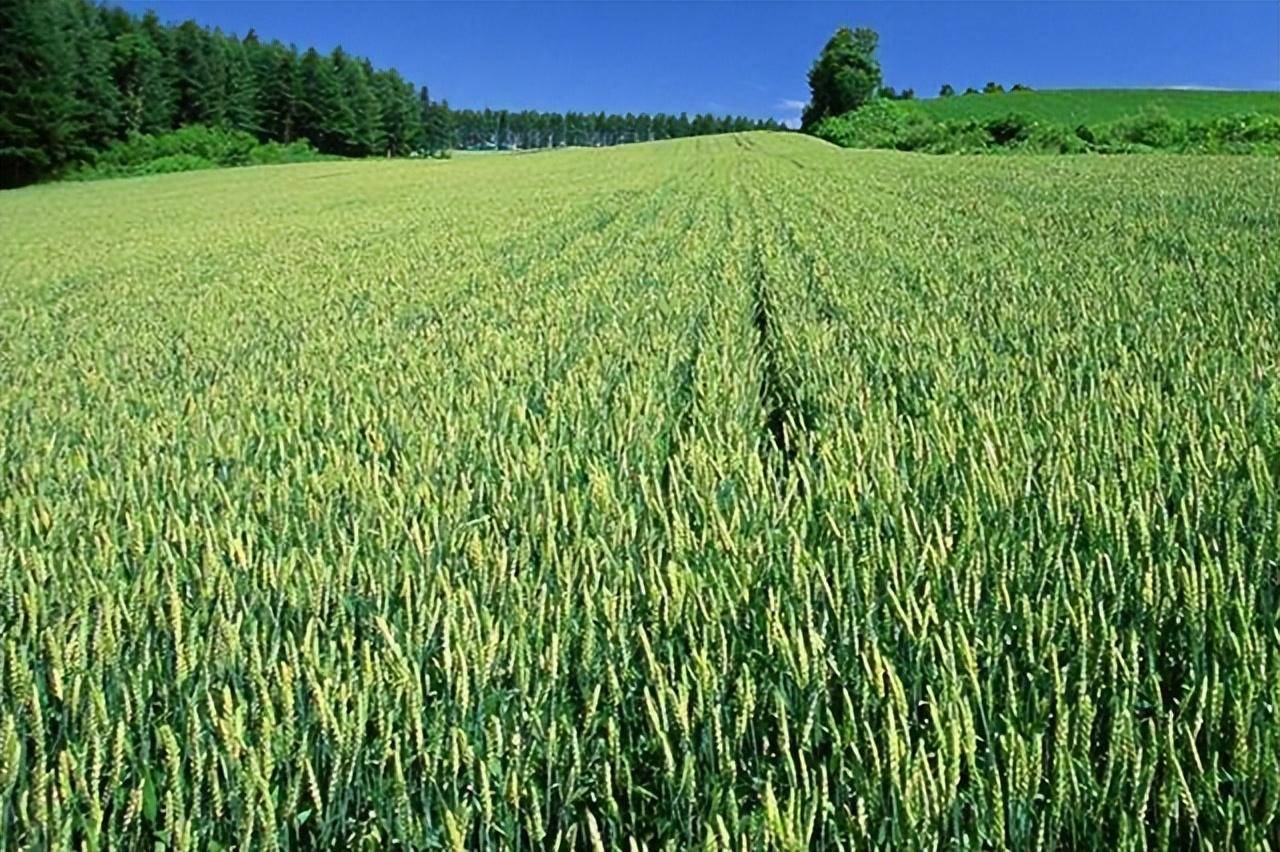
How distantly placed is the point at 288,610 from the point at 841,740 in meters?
1.20

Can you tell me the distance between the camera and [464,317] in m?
5.92

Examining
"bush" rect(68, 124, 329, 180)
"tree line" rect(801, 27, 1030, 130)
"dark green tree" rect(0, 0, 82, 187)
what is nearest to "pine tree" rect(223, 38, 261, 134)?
"bush" rect(68, 124, 329, 180)

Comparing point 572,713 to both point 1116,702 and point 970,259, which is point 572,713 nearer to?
point 1116,702

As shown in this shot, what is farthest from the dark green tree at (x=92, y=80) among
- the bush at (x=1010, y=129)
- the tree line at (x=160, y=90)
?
the bush at (x=1010, y=129)

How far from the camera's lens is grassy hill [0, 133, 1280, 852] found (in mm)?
1423

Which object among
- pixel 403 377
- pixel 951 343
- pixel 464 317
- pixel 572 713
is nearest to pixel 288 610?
pixel 572 713

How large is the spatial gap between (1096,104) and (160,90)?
177ft

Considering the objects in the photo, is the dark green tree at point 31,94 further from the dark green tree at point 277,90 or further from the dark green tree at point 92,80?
the dark green tree at point 277,90

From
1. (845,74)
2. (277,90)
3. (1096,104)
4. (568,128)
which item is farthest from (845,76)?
(568,128)

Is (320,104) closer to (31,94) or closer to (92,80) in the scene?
(92,80)

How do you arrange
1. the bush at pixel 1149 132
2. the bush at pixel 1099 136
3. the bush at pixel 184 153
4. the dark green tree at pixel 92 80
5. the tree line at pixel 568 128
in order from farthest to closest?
the tree line at pixel 568 128, the dark green tree at pixel 92 80, the bush at pixel 184 153, the bush at pixel 1149 132, the bush at pixel 1099 136

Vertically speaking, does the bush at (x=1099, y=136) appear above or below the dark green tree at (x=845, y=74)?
below

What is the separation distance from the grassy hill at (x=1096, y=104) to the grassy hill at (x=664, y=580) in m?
48.7

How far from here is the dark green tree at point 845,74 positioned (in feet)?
247
